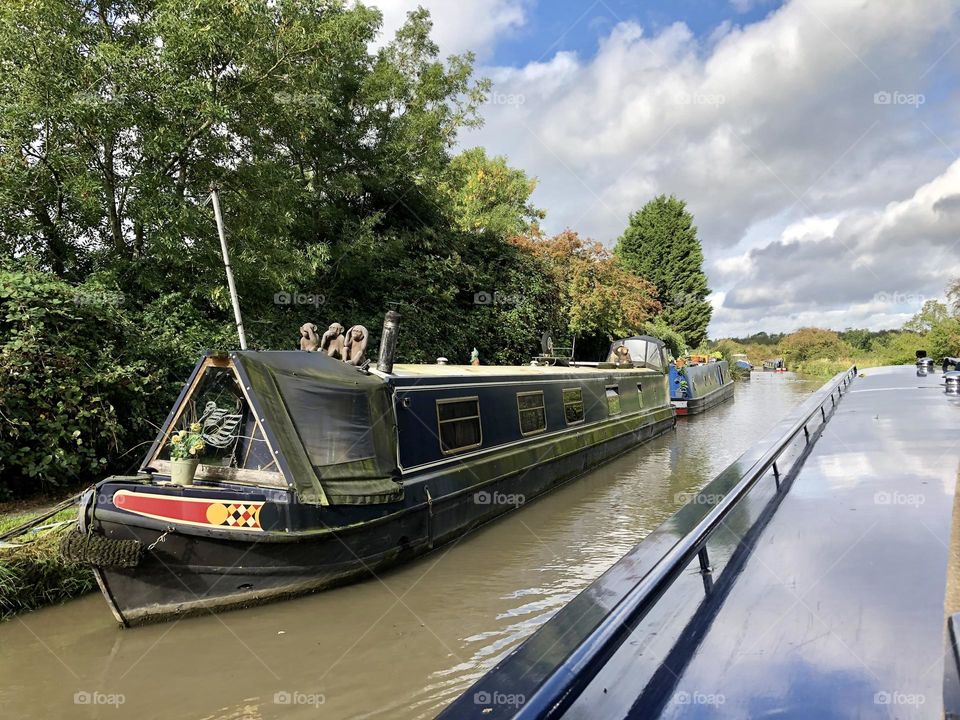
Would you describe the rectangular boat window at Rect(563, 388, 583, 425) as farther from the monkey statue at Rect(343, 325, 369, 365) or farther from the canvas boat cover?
the canvas boat cover

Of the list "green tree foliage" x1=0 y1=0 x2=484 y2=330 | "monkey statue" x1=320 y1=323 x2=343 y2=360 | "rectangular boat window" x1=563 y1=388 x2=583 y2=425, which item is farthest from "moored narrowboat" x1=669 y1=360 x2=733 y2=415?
"monkey statue" x1=320 y1=323 x2=343 y2=360

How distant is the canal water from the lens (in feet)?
13.4

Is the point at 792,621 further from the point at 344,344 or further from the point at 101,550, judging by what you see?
the point at 344,344

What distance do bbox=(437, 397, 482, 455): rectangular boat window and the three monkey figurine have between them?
1076 millimetres

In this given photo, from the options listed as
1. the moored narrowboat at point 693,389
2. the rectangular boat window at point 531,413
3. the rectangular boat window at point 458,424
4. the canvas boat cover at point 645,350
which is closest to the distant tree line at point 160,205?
the rectangular boat window at point 458,424

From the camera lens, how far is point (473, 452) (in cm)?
789

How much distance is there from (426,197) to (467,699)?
1706cm

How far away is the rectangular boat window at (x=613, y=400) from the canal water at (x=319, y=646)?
5755 mm

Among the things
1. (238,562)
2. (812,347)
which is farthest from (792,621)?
(812,347)

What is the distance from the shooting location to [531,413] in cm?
959

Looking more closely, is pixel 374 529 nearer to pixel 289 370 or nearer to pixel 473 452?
pixel 289 370

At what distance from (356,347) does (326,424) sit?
1.36 m

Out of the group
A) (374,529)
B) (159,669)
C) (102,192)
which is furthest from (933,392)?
(102,192)

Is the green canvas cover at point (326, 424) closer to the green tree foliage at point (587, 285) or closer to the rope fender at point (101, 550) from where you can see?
the rope fender at point (101, 550)
